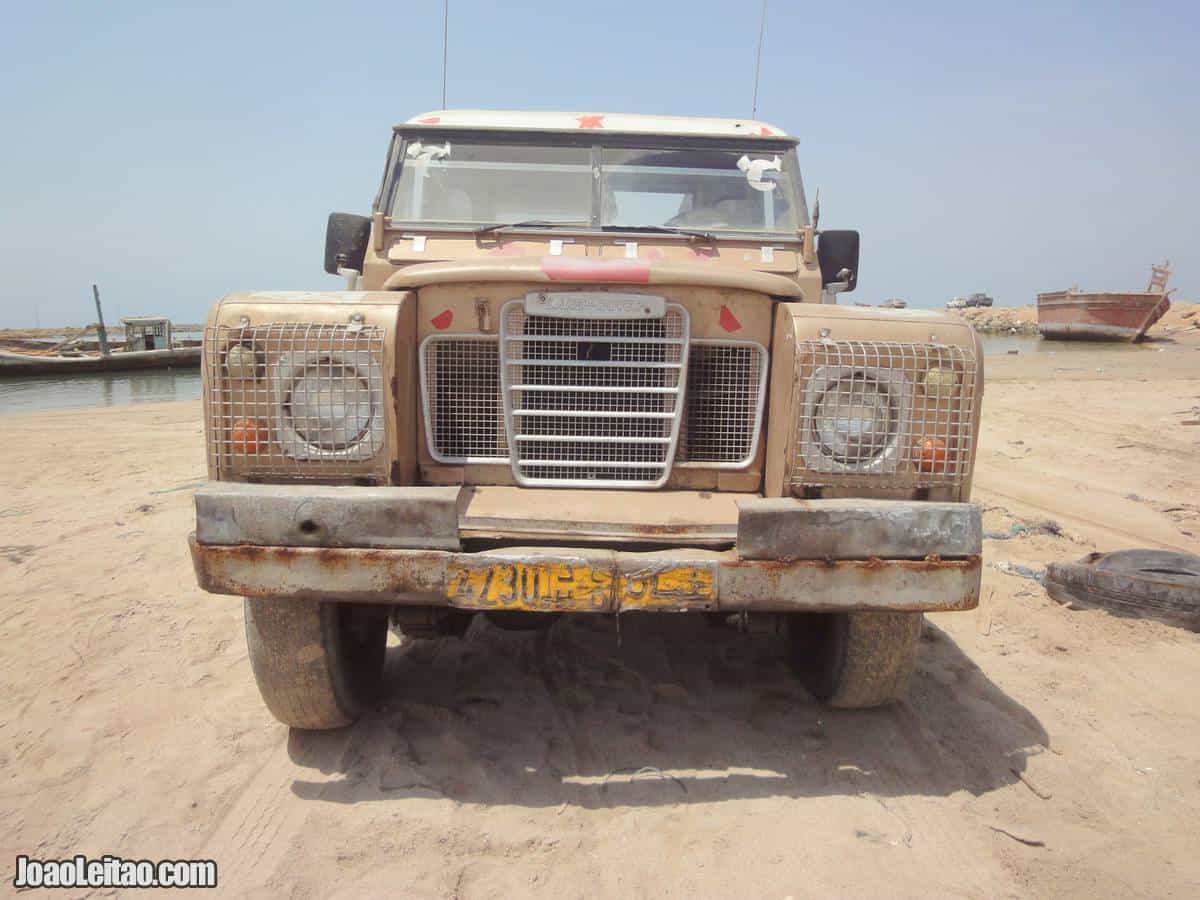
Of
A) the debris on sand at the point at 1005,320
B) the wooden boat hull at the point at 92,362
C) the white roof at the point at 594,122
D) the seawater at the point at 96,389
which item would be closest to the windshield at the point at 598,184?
the white roof at the point at 594,122

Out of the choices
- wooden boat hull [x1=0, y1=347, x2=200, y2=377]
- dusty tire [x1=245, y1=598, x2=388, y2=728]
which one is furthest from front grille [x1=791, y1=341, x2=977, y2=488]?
wooden boat hull [x1=0, y1=347, x2=200, y2=377]

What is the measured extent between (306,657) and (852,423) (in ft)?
6.61

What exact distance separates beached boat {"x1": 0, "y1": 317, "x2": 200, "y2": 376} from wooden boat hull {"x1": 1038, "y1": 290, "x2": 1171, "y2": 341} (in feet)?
107

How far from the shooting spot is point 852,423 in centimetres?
271

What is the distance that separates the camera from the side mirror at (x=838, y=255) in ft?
13.6

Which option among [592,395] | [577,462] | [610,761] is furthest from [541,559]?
[610,761]

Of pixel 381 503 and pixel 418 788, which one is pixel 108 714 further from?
pixel 381 503

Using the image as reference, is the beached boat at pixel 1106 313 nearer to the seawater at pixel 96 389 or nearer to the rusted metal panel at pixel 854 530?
the seawater at pixel 96 389

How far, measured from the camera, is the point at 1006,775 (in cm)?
294

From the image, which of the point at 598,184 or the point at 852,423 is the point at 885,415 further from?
the point at 598,184

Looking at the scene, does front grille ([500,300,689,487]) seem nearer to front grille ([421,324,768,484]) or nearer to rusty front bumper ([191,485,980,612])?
front grille ([421,324,768,484])

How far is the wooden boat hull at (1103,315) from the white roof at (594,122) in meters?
33.3

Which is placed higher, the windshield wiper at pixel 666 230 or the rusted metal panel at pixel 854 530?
the windshield wiper at pixel 666 230

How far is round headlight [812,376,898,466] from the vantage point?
2697 mm
